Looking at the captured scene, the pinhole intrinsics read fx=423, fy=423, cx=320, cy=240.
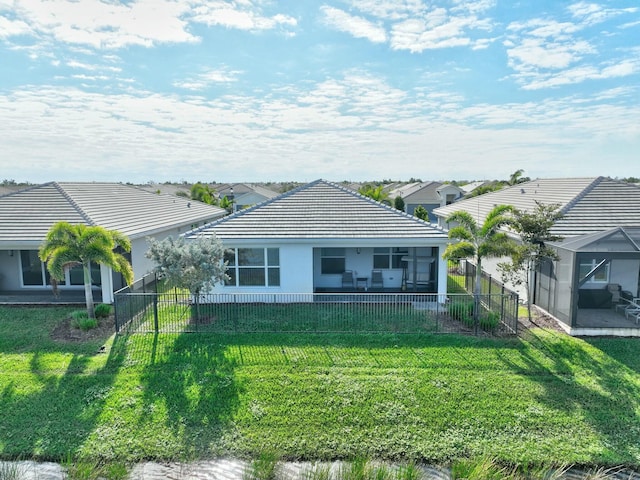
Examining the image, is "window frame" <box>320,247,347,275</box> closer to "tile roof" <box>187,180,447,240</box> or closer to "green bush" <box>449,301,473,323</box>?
"tile roof" <box>187,180,447,240</box>

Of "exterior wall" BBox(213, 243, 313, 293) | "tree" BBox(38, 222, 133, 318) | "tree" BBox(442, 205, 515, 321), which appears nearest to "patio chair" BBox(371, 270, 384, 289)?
"exterior wall" BBox(213, 243, 313, 293)

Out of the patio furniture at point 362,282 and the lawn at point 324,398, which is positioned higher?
the patio furniture at point 362,282

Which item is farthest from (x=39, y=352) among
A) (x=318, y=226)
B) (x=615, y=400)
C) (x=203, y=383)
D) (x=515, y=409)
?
(x=615, y=400)

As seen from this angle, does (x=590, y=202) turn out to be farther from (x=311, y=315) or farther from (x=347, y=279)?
(x=311, y=315)

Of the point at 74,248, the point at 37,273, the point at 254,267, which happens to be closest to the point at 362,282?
the point at 254,267

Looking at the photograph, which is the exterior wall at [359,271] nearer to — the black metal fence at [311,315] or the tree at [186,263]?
the black metal fence at [311,315]

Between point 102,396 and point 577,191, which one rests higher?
point 577,191

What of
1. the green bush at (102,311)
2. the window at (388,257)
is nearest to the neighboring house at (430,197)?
the window at (388,257)

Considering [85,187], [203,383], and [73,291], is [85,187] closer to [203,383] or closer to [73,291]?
[73,291]
